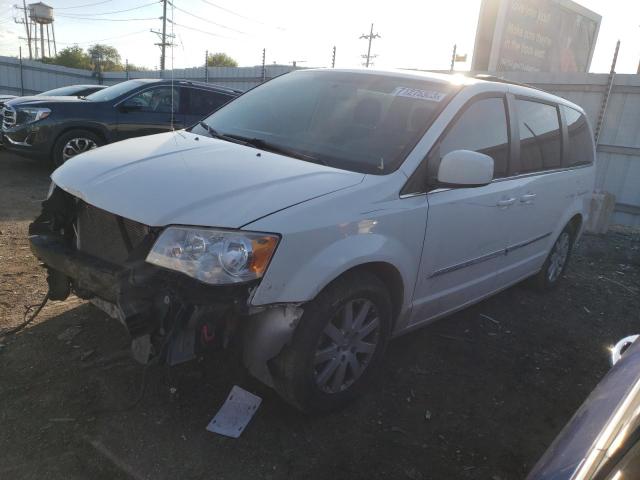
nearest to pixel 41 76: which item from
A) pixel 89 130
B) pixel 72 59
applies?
pixel 89 130

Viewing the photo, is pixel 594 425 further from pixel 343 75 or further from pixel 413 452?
pixel 343 75

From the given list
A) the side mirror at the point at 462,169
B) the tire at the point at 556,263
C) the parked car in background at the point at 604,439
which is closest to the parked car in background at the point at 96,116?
the tire at the point at 556,263

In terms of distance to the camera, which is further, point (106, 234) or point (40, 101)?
point (40, 101)

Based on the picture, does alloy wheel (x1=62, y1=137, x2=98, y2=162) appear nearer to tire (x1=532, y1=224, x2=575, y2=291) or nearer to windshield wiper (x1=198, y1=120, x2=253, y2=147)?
windshield wiper (x1=198, y1=120, x2=253, y2=147)

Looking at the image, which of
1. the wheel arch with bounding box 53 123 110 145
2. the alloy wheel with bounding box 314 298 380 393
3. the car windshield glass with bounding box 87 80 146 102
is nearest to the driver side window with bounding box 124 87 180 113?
the car windshield glass with bounding box 87 80 146 102

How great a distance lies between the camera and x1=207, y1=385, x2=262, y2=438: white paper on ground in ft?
8.08

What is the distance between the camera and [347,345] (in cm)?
260

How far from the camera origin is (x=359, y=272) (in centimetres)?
252

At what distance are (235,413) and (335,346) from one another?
63cm

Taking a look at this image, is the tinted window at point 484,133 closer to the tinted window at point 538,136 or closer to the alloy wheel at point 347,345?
the tinted window at point 538,136

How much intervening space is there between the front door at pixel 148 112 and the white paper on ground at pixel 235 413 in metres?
6.33

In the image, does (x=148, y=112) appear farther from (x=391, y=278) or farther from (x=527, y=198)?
(x=391, y=278)

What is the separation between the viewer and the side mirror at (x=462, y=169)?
8.77 feet

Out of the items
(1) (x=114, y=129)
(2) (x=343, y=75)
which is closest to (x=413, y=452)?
(2) (x=343, y=75)
